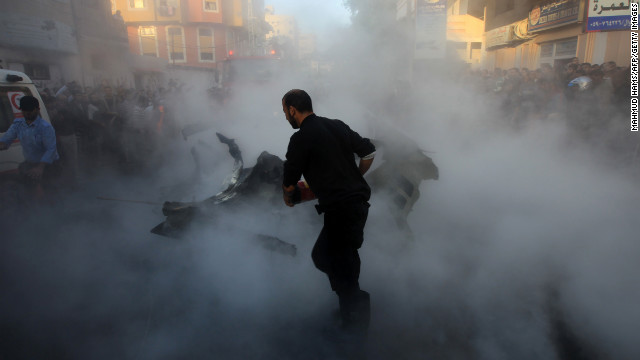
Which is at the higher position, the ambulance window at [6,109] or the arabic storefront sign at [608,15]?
the arabic storefront sign at [608,15]

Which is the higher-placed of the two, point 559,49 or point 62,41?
point 62,41

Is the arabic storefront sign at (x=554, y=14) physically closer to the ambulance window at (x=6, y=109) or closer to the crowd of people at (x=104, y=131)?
the crowd of people at (x=104, y=131)

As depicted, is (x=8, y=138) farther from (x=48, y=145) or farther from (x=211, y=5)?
(x=211, y=5)

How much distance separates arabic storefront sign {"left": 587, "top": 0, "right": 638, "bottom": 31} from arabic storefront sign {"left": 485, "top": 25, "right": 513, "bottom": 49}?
5901 mm

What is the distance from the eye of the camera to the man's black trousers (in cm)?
241

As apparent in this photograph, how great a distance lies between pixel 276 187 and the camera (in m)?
3.59

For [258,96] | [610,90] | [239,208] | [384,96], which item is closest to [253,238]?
[239,208]

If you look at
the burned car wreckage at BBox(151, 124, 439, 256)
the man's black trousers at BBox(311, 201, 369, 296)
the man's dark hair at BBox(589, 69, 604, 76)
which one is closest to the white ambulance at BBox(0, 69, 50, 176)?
the burned car wreckage at BBox(151, 124, 439, 256)

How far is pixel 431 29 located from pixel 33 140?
12638 mm

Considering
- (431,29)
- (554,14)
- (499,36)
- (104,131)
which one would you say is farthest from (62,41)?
(499,36)

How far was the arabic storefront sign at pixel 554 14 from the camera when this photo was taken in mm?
10078

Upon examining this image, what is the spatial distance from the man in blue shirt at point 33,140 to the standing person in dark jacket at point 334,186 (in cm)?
339

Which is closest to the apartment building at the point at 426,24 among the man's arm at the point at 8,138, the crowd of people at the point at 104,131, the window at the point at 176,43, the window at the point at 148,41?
the crowd of people at the point at 104,131

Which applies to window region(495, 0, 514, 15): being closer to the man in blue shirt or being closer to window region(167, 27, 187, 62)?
the man in blue shirt
